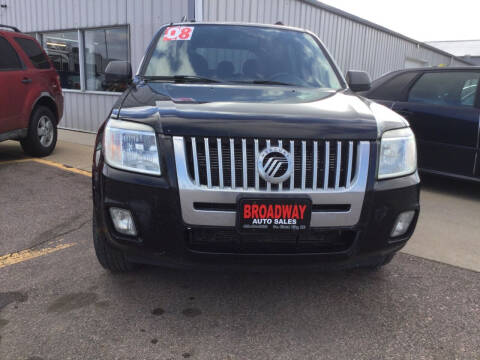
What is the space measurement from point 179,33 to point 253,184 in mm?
1960

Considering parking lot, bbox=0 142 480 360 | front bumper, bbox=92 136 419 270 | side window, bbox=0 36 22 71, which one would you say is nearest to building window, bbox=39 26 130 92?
side window, bbox=0 36 22 71

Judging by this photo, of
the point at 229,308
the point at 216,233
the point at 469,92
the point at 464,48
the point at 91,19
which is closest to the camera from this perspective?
the point at 216,233

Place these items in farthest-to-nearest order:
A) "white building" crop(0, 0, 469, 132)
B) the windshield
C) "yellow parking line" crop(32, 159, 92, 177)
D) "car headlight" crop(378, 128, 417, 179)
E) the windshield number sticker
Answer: "white building" crop(0, 0, 469, 132) < "yellow parking line" crop(32, 159, 92, 177) < the windshield number sticker < the windshield < "car headlight" crop(378, 128, 417, 179)

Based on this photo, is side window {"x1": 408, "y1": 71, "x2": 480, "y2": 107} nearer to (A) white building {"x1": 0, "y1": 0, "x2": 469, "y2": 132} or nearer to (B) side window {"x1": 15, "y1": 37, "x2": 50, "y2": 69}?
(A) white building {"x1": 0, "y1": 0, "x2": 469, "y2": 132}

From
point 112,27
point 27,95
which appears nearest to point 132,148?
point 27,95

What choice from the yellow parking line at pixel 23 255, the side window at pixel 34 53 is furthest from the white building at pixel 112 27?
the yellow parking line at pixel 23 255

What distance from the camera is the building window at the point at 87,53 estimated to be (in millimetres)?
8672

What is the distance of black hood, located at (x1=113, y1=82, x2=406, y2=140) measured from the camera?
1964 mm

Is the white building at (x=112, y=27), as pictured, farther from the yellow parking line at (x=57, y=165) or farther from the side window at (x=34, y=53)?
the yellow parking line at (x=57, y=165)

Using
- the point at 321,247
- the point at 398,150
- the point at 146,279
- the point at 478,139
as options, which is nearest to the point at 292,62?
the point at 398,150

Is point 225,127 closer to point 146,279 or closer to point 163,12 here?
point 146,279

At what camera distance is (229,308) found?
7.61ft

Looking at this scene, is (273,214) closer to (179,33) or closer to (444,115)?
(179,33)

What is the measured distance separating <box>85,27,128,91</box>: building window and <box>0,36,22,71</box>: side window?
289cm
